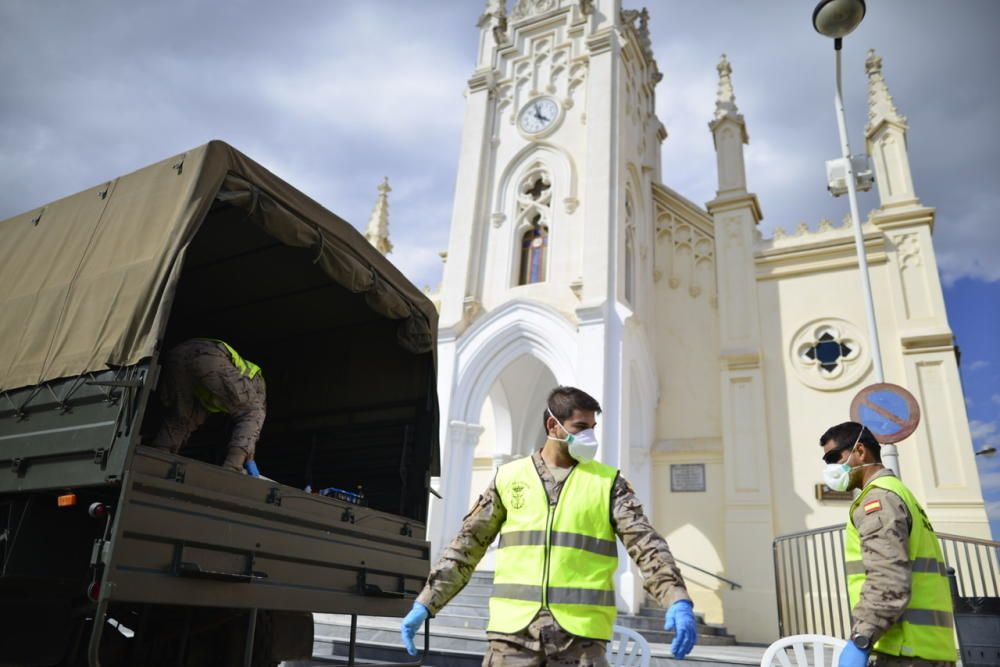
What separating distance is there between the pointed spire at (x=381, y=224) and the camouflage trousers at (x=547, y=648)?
16022 millimetres

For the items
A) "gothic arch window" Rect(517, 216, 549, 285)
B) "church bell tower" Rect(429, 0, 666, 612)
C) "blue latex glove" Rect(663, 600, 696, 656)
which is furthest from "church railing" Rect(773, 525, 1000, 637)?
"gothic arch window" Rect(517, 216, 549, 285)

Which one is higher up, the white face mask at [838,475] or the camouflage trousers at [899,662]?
the white face mask at [838,475]

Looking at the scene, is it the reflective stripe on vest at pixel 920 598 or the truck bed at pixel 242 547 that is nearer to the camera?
the reflective stripe on vest at pixel 920 598

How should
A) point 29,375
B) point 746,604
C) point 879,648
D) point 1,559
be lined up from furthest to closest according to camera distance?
1. point 746,604
2. point 29,375
3. point 1,559
4. point 879,648

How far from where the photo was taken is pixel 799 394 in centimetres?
1285

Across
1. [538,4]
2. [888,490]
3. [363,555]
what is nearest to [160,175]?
[363,555]

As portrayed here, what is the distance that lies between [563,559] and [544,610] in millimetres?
196

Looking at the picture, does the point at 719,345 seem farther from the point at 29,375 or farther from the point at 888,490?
the point at 29,375

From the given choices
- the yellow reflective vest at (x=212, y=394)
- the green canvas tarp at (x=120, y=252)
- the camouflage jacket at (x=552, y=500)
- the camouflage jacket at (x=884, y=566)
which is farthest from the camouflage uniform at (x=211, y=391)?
the camouflage jacket at (x=884, y=566)

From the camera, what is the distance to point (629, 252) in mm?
14438

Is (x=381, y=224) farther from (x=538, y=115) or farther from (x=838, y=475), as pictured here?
(x=838, y=475)

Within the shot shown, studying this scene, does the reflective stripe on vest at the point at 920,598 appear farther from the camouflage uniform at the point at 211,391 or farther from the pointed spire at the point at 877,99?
the pointed spire at the point at 877,99

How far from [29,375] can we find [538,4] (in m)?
16.1

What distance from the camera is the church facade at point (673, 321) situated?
11875mm
